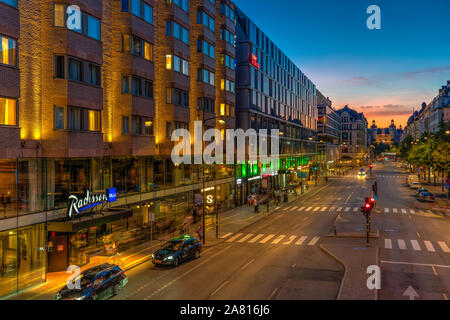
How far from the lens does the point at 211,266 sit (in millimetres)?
24578

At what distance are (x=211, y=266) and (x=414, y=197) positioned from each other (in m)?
52.2

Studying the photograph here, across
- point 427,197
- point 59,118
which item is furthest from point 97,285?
point 427,197

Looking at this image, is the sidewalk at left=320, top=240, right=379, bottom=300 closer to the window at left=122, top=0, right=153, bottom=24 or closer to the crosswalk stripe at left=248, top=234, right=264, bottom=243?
the crosswalk stripe at left=248, top=234, right=264, bottom=243

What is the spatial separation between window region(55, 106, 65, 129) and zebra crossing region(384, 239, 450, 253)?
25.1 meters

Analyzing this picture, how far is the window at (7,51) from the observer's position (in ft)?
65.9

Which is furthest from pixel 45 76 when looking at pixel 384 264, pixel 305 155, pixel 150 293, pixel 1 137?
pixel 305 155

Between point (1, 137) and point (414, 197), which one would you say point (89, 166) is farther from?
point (414, 197)

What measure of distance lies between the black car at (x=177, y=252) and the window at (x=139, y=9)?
18.8 metres

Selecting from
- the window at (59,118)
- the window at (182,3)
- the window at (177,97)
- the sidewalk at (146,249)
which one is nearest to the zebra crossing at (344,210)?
the sidewalk at (146,249)

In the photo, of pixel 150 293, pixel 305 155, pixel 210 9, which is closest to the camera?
pixel 150 293

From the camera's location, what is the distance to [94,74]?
26297 millimetres

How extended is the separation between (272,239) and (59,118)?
20019 millimetres

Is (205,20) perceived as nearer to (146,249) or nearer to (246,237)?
(246,237)

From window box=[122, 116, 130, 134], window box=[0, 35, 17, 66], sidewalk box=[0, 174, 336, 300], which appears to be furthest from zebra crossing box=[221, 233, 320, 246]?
window box=[0, 35, 17, 66]
